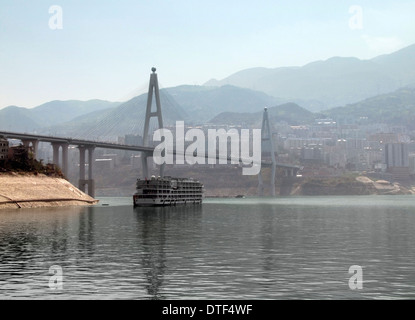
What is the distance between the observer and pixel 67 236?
56406mm

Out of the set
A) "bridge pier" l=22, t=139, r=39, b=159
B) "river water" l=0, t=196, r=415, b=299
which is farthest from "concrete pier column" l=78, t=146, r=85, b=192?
"river water" l=0, t=196, r=415, b=299

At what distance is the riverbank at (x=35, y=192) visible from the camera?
12112 cm

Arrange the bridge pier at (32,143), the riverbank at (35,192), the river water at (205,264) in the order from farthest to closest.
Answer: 1. the bridge pier at (32,143)
2. the riverbank at (35,192)
3. the river water at (205,264)

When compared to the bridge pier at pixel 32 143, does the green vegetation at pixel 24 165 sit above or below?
below

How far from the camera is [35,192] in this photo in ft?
429

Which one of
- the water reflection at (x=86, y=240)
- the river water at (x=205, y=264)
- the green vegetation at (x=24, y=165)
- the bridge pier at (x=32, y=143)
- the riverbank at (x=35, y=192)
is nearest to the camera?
the river water at (x=205, y=264)

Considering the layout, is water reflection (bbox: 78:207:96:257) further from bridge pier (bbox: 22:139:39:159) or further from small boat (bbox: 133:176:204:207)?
bridge pier (bbox: 22:139:39:159)

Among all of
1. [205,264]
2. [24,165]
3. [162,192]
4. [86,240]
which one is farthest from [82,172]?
[205,264]

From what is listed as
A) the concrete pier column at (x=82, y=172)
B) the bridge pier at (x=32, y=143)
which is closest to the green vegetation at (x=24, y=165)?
the bridge pier at (x=32, y=143)

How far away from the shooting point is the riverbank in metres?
121

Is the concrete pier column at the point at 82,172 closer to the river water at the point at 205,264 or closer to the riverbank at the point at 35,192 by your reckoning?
the riverbank at the point at 35,192
